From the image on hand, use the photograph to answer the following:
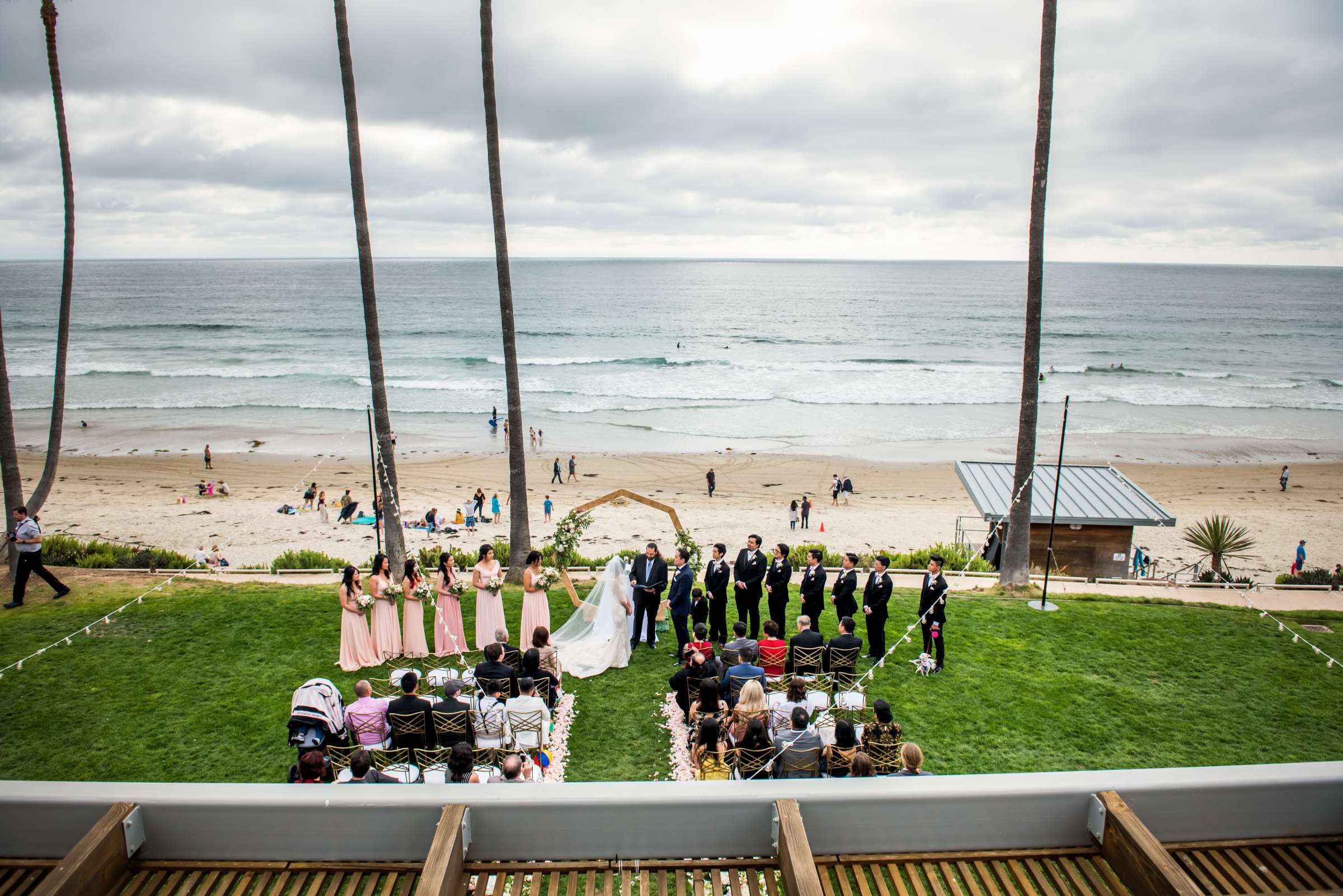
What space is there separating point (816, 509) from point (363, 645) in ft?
65.9

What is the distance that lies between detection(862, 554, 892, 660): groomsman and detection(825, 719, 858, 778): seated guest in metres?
3.60

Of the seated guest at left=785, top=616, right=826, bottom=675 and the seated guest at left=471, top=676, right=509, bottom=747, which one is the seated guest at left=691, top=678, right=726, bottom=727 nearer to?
the seated guest at left=785, top=616, right=826, bottom=675

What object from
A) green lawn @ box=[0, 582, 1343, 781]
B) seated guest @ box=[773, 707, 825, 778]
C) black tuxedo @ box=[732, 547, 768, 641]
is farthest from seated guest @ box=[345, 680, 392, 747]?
black tuxedo @ box=[732, 547, 768, 641]

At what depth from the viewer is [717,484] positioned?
107 feet

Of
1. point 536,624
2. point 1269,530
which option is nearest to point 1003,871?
point 536,624

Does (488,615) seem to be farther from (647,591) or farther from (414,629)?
(647,591)

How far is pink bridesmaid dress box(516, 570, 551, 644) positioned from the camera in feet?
38.9

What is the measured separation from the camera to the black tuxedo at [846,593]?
11.3 m

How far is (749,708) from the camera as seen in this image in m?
8.36

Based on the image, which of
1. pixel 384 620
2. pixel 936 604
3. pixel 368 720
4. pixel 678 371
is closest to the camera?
pixel 368 720

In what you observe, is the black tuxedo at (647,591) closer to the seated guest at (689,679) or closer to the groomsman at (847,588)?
the seated guest at (689,679)

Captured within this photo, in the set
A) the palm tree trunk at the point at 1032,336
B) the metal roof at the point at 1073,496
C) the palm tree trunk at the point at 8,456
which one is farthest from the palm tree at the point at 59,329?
the metal roof at the point at 1073,496

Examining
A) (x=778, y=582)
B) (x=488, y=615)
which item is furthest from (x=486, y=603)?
(x=778, y=582)

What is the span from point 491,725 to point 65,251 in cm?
1368
